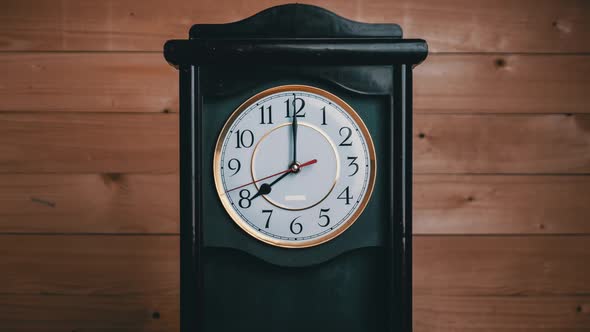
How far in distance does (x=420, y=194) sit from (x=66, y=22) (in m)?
0.96

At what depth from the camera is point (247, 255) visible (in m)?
0.81

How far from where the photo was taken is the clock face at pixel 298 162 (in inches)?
31.5

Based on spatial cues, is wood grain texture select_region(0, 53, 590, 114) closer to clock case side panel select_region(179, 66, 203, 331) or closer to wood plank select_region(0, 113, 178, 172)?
wood plank select_region(0, 113, 178, 172)

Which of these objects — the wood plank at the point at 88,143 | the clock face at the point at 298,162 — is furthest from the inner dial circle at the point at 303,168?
the wood plank at the point at 88,143

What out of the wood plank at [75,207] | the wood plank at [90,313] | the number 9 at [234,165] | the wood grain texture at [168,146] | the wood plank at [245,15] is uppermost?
the wood plank at [245,15]

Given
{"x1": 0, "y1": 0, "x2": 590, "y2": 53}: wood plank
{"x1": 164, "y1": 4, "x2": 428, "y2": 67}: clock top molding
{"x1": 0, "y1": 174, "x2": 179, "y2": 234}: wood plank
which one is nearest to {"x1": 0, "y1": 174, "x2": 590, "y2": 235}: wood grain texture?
{"x1": 0, "y1": 174, "x2": 179, "y2": 234}: wood plank

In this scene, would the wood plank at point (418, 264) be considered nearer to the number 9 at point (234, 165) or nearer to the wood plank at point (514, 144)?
the wood plank at point (514, 144)

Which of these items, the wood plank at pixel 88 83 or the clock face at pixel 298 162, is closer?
the clock face at pixel 298 162

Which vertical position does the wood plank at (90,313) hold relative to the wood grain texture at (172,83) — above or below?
below

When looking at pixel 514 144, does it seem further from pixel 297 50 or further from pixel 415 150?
pixel 297 50

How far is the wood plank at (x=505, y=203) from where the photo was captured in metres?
1.12

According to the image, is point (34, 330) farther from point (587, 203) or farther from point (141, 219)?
point (587, 203)

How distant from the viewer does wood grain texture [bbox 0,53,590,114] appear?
1.11 meters

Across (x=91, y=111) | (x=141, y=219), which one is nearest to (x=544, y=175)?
(x=141, y=219)
